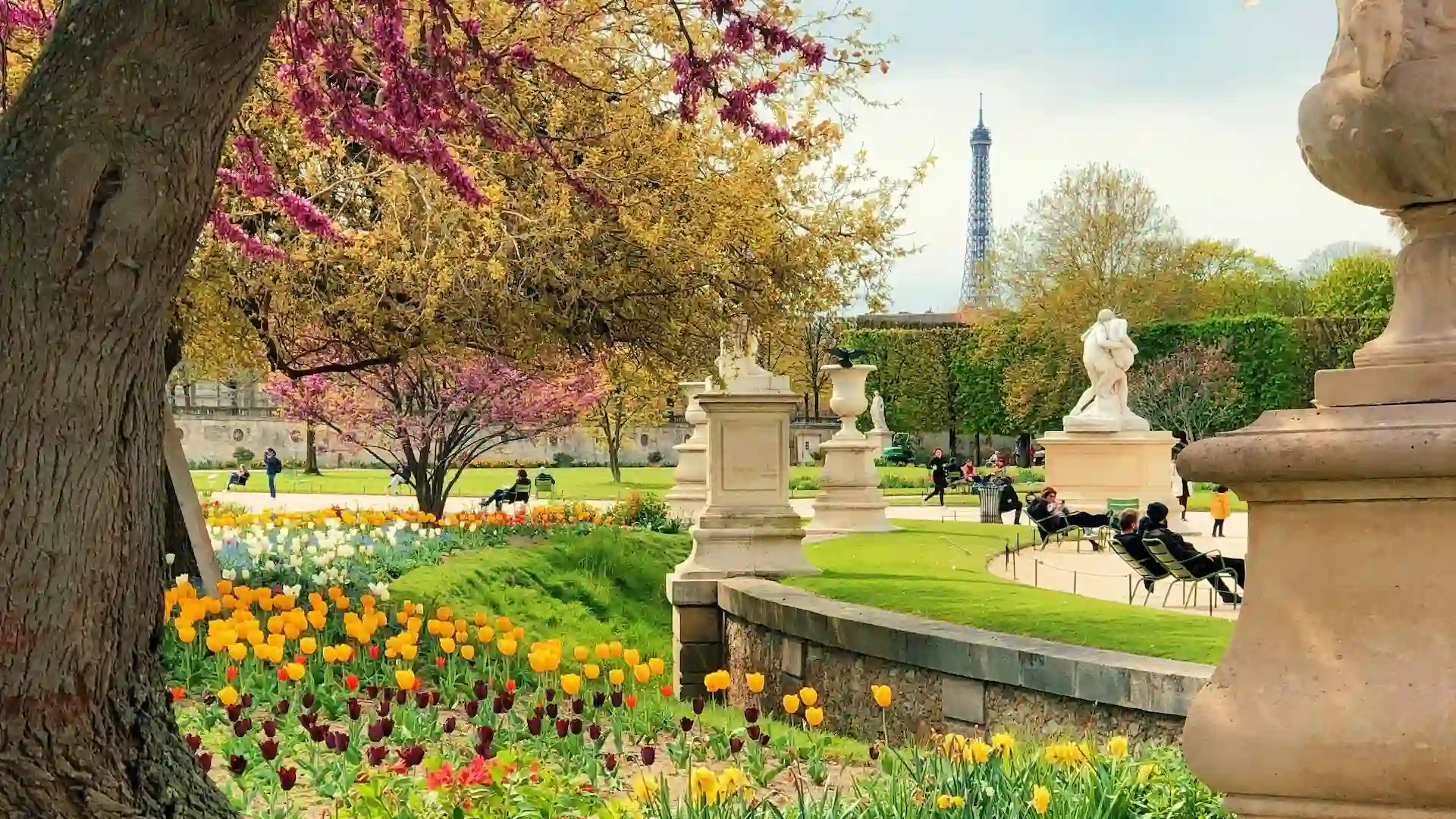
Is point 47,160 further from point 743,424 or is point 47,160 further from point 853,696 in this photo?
point 743,424

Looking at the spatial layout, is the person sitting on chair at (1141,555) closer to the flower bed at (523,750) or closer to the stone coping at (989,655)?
the stone coping at (989,655)

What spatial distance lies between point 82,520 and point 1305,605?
8.29 ft

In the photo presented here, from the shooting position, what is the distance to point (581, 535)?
1669 centimetres

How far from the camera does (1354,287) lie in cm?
5003

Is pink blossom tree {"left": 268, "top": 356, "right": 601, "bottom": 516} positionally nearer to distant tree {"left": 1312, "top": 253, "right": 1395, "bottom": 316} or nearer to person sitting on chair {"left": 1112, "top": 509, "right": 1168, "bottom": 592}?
person sitting on chair {"left": 1112, "top": 509, "right": 1168, "bottom": 592}

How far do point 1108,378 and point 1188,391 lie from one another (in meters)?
19.8

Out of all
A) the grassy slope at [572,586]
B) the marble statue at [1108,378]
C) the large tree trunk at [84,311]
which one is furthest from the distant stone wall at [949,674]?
the marble statue at [1108,378]

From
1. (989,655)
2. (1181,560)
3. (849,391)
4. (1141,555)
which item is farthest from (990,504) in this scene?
(989,655)

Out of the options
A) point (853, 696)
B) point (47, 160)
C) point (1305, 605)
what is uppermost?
point (47, 160)

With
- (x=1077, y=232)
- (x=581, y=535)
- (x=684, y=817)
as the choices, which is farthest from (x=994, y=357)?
(x=684, y=817)

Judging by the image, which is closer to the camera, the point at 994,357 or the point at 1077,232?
the point at 1077,232

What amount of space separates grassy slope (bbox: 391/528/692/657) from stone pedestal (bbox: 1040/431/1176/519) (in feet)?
20.7

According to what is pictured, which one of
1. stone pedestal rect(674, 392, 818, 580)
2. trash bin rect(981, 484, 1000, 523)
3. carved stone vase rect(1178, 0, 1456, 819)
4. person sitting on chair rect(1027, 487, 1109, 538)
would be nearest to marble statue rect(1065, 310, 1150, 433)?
trash bin rect(981, 484, 1000, 523)

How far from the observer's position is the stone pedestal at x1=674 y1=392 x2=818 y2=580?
37.4 feet
